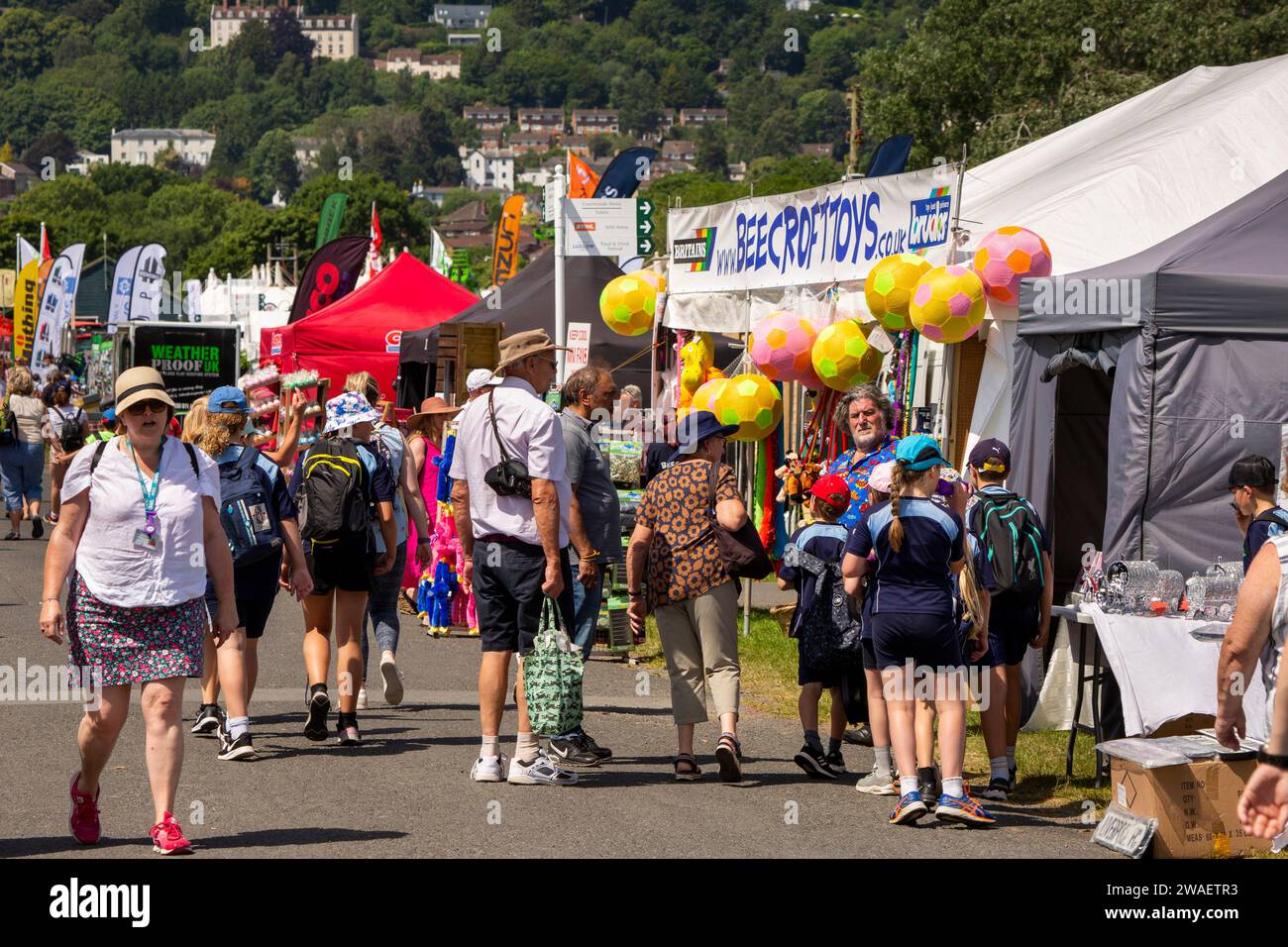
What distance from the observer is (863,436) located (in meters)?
8.37

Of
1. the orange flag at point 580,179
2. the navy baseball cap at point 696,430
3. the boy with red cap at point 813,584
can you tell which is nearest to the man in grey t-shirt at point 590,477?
the navy baseball cap at point 696,430

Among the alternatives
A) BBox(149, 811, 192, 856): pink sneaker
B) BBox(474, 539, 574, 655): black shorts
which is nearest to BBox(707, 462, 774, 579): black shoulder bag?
BBox(474, 539, 574, 655): black shorts

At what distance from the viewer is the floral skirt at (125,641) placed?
6.41 m

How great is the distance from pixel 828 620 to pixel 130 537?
11.3 ft

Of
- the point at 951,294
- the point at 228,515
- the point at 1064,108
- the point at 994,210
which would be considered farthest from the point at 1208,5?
the point at 228,515

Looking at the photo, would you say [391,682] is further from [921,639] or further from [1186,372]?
[1186,372]

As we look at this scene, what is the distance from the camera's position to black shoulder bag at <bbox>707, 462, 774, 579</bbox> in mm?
8164

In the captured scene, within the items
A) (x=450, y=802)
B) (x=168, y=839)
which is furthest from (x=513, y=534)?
(x=168, y=839)

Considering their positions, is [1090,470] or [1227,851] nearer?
[1227,851]

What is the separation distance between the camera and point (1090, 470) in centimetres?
1189

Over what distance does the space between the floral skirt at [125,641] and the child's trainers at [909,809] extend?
293 cm

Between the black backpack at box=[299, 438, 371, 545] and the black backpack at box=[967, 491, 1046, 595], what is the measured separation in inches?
122
